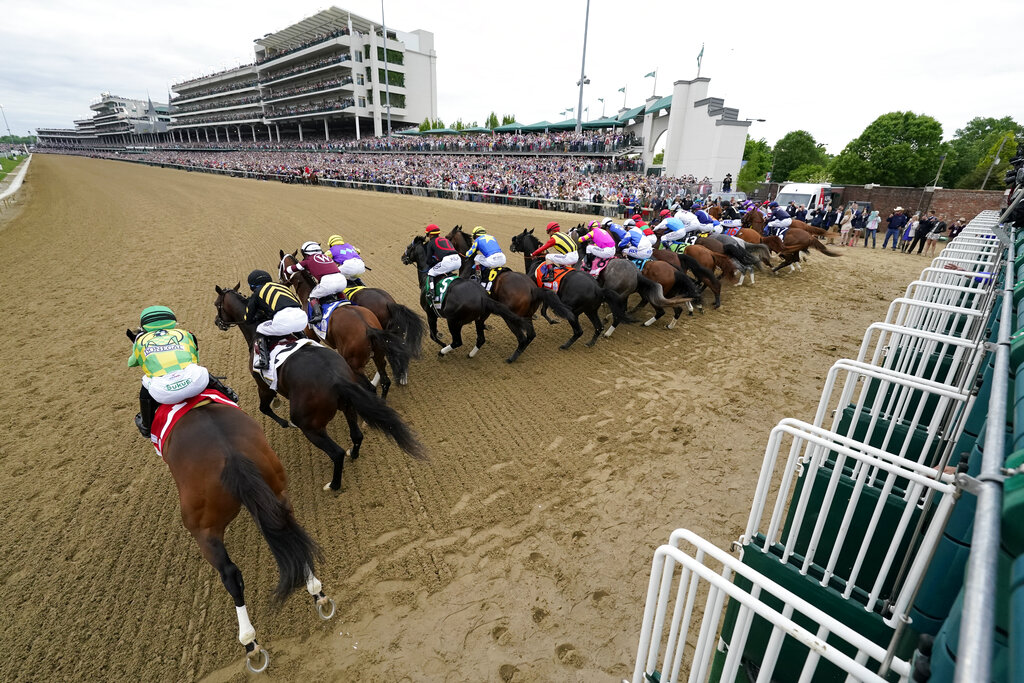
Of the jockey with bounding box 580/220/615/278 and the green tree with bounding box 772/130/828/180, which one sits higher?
the green tree with bounding box 772/130/828/180

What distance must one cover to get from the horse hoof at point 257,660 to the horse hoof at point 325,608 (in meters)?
0.36

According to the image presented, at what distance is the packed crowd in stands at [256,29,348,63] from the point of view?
55.7 metres

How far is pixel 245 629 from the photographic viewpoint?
2795mm

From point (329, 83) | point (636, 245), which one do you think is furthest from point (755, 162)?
point (636, 245)

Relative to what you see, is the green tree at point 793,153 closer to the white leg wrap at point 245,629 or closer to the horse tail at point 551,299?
the horse tail at point 551,299

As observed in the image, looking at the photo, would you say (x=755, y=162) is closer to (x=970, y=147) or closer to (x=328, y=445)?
(x=970, y=147)

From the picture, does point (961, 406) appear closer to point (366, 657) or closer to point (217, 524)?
point (366, 657)


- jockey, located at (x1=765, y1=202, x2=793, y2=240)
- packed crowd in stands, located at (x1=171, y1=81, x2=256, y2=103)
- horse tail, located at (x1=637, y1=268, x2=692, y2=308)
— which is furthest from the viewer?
packed crowd in stands, located at (x1=171, y1=81, x2=256, y2=103)

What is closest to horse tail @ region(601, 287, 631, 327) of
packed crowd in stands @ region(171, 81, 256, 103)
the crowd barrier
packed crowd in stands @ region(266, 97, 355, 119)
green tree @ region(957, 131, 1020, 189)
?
the crowd barrier

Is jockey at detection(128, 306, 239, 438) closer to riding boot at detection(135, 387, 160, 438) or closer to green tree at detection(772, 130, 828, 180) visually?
riding boot at detection(135, 387, 160, 438)

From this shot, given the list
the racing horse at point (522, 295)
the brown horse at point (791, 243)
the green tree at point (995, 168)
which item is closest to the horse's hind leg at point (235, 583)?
the racing horse at point (522, 295)

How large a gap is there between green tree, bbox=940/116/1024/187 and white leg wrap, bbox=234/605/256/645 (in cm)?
5169

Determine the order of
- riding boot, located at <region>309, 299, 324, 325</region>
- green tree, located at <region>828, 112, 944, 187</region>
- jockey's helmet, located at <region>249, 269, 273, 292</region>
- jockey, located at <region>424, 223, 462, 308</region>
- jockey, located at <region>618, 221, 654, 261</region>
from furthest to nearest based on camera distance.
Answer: green tree, located at <region>828, 112, 944, 187</region> → jockey, located at <region>618, 221, 654, 261</region> → jockey, located at <region>424, 223, 462, 308</region> → riding boot, located at <region>309, 299, 324, 325</region> → jockey's helmet, located at <region>249, 269, 273, 292</region>

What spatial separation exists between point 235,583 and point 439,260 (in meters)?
4.71
